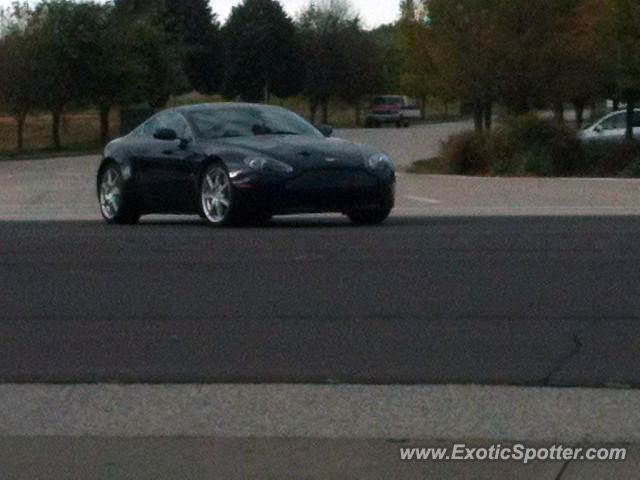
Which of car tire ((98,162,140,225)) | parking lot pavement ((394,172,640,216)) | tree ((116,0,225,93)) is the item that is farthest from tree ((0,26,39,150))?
tree ((116,0,225,93))

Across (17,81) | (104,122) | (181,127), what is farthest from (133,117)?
(181,127)

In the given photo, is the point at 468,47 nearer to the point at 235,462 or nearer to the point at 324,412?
the point at 324,412

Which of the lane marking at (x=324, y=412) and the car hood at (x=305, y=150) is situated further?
the car hood at (x=305, y=150)

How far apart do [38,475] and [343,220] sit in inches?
461

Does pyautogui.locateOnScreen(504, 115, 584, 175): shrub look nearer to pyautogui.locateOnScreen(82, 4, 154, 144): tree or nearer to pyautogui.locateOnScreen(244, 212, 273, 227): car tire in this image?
pyautogui.locateOnScreen(244, 212, 273, 227): car tire

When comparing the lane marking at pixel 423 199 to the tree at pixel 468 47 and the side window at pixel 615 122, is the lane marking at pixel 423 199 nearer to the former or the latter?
the tree at pixel 468 47

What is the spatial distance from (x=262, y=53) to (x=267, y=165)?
274ft

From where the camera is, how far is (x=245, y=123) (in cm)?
1647

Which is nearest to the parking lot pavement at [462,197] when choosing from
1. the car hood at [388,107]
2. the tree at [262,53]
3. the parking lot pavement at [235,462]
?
the parking lot pavement at [235,462]

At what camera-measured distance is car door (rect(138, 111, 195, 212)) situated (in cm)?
1622

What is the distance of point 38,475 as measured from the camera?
5789mm

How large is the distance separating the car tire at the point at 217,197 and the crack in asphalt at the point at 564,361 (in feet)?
24.1

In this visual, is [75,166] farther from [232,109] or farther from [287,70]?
[287,70]

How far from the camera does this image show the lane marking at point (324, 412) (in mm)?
6379
